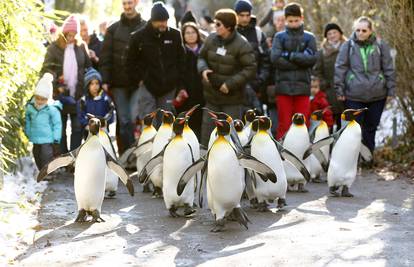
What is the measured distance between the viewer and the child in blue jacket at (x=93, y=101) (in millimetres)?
10500

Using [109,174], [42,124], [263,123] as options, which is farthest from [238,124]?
[42,124]

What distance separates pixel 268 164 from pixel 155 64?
3127 mm

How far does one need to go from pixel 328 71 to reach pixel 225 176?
5072 millimetres

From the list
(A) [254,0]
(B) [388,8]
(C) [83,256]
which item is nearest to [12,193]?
(C) [83,256]

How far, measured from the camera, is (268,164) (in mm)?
7785

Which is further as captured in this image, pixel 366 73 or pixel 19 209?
pixel 366 73

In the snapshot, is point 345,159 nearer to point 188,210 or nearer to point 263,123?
point 263,123

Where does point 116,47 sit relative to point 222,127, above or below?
above

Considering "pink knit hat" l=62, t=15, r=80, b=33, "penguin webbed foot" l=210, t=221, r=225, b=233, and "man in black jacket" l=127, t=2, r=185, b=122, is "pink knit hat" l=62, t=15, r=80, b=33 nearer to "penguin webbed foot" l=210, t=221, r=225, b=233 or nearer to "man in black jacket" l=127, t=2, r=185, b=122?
"man in black jacket" l=127, t=2, r=185, b=122

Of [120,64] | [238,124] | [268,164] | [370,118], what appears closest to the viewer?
[268,164]

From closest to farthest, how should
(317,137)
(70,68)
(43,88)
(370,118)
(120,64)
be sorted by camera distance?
(43,88), (317,137), (70,68), (370,118), (120,64)

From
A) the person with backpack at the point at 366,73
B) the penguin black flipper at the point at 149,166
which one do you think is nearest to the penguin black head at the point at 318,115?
the person with backpack at the point at 366,73

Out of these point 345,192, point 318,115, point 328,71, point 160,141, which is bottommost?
point 345,192

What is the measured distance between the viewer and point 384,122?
14.1m
